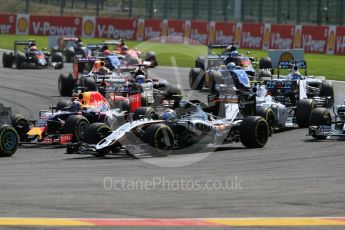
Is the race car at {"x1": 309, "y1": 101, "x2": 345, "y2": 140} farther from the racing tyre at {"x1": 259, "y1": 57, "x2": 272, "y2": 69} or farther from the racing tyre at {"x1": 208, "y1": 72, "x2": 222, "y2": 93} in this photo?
the racing tyre at {"x1": 259, "y1": 57, "x2": 272, "y2": 69}

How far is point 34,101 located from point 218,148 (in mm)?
12383

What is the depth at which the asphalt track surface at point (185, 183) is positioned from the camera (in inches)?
420

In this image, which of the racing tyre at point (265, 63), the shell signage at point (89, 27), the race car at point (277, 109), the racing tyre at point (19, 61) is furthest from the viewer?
the shell signage at point (89, 27)

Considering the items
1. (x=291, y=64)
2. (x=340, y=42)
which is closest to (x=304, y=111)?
(x=291, y=64)

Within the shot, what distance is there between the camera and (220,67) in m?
33.0

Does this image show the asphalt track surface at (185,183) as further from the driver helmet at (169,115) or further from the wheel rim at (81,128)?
the driver helmet at (169,115)

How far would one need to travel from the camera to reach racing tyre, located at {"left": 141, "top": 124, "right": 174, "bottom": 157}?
17.3 metres

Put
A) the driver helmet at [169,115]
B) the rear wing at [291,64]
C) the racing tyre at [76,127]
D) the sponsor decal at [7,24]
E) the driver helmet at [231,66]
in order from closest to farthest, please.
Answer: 1. the driver helmet at [169,115]
2. the racing tyre at [76,127]
3. the rear wing at [291,64]
4. the driver helmet at [231,66]
5. the sponsor decal at [7,24]

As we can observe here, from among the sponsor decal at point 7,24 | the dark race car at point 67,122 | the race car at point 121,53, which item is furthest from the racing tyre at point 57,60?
the sponsor decal at point 7,24

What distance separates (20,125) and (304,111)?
23.8 feet

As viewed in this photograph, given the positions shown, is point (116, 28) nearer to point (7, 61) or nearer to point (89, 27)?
point (89, 27)

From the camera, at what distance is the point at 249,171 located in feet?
49.0

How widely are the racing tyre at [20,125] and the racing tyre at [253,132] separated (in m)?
4.94

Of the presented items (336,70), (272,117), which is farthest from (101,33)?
(272,117)
